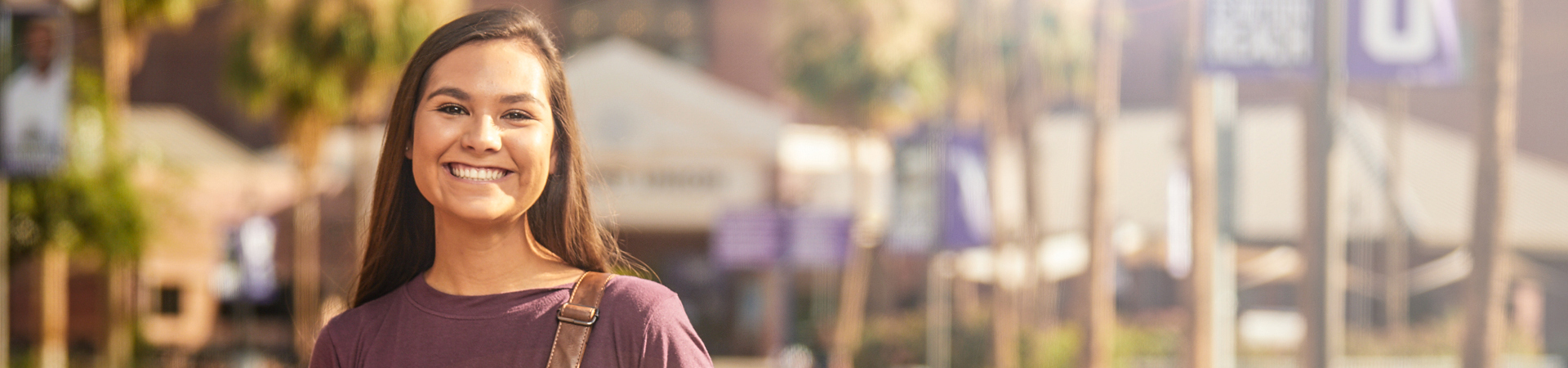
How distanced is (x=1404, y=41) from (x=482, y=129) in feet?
23.7

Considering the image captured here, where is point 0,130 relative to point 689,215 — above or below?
above

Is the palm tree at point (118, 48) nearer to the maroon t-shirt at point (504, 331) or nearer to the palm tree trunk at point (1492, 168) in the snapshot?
the palm tree trunk at point (1492, 168)

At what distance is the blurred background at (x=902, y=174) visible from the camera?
1117 centimetres

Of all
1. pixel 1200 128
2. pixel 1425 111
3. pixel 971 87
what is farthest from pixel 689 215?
pixel 1425 111

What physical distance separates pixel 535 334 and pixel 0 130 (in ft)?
47.2

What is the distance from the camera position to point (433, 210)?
224 centimetres

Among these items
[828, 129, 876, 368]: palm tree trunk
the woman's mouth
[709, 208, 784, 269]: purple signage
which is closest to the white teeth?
the woman's mouth

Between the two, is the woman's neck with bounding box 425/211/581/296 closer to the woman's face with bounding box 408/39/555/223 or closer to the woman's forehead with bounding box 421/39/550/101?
the woman's face with bounding box 408/39/555/223

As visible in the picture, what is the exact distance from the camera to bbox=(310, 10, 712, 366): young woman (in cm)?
191

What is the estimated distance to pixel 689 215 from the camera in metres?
31.5

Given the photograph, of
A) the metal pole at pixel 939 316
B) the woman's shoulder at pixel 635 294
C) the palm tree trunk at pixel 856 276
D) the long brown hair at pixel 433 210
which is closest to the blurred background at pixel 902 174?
the palm tree trunk at pixel 856 276

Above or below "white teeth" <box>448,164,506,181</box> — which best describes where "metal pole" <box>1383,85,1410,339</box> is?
below

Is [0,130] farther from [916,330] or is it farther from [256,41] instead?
[916,330]

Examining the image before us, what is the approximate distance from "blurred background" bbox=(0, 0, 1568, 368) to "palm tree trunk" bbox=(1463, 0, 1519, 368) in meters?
0.03
